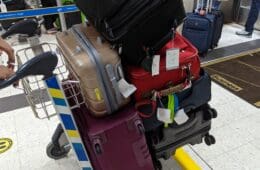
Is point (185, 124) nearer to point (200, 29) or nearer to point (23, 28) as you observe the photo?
point (23, 28)

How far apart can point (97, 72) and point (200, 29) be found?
217 cm

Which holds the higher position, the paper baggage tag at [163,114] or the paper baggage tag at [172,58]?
the paper baggage tag at [172,58]

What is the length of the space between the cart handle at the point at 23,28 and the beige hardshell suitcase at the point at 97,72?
26 cm

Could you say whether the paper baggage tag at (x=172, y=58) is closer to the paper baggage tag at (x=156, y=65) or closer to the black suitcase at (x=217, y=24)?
the paper baggage tag at (x=156, y=65)

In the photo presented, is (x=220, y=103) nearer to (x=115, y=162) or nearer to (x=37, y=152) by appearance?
(x=115, y=162)

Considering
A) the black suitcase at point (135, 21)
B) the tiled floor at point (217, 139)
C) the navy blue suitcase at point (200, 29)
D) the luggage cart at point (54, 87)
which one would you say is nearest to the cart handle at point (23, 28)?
the luggage cart at point (54, 87)

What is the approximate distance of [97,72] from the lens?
0.88 m

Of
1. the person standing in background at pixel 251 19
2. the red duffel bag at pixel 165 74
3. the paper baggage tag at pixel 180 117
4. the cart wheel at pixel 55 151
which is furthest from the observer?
the person standing in background at pixel 251 19

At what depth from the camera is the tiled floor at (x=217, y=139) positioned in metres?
1.47

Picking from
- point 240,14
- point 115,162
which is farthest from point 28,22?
point 240,14

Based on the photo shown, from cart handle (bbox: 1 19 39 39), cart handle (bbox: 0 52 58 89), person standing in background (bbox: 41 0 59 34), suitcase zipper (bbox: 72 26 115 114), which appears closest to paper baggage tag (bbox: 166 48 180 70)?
suitcase zipper (bbox: 72 26 115 114)

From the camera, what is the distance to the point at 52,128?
1800mm

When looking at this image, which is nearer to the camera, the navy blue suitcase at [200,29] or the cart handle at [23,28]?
the cart handle at [23,28]

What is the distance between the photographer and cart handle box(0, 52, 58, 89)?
0.73 m
